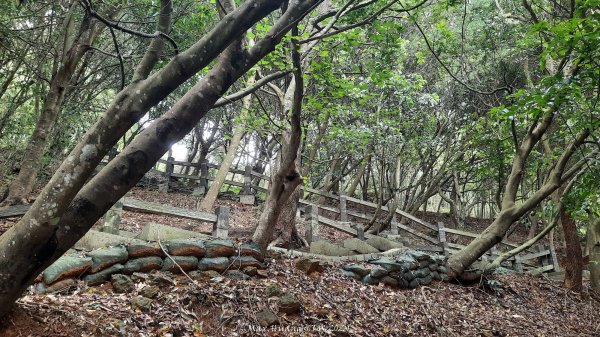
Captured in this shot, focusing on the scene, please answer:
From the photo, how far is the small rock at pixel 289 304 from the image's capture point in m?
4.66

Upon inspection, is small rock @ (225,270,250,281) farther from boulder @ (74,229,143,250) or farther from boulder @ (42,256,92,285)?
boulder @ (42,256,92,285)

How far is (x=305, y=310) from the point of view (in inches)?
191

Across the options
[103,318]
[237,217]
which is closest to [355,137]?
[237,217]

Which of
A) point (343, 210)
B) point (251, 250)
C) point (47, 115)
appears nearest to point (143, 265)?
point (251, 250)

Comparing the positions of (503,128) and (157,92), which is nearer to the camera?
(157,92)

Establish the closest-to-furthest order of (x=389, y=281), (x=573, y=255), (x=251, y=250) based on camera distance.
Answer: (x=251, y=250) → (x=389, y=281) → (x=573, y=255)

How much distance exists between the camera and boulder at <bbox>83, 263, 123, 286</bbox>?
13.9 feet

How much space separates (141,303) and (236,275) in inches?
63.4

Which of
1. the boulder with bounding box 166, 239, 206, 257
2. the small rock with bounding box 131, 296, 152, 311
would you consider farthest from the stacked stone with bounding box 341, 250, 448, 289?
the small rock with bounding box 131, 296, 152, 311

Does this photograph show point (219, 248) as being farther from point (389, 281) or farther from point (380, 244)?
point (380, 244)

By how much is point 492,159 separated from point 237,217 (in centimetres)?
810

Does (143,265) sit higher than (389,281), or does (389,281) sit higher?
(143,265)

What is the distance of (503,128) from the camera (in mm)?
9922

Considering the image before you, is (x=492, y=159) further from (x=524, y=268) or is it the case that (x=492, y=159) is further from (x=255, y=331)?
(x=255, y=331)
